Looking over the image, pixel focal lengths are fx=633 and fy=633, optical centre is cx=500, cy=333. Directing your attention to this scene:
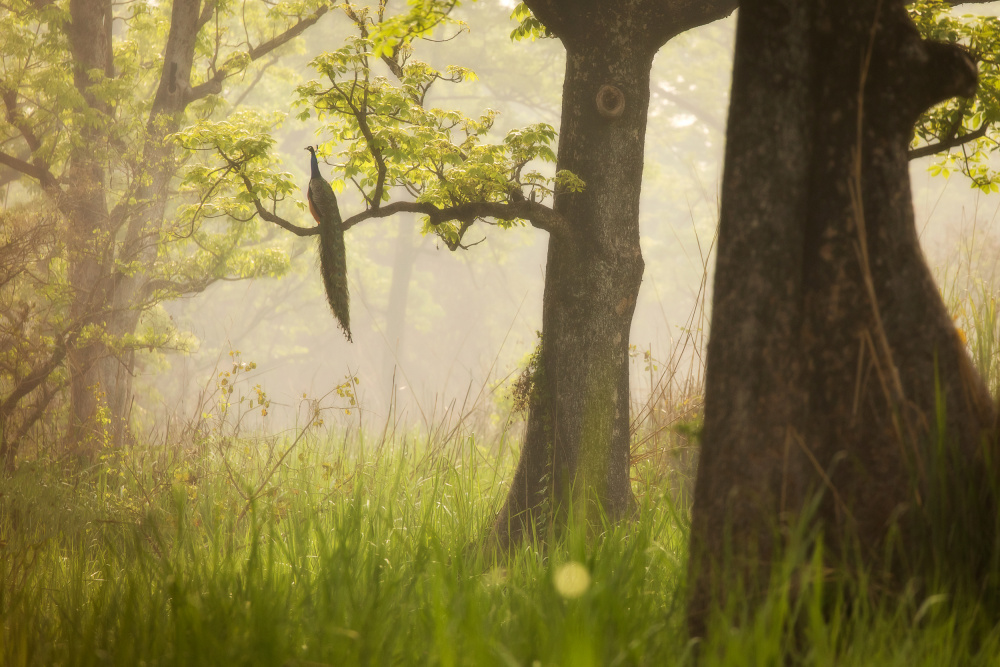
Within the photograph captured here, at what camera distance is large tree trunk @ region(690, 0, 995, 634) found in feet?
6.02

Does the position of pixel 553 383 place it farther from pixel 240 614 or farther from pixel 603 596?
pixel 240 614

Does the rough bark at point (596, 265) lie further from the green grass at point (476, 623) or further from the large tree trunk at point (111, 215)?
the large tree trunk at point (111, 215)

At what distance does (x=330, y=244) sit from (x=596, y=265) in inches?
56.7

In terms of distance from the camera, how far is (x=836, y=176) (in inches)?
76.2

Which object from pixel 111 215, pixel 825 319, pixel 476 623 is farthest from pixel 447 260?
pixel 476 623

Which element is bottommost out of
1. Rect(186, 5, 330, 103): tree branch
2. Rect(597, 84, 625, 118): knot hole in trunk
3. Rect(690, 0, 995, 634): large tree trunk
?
Rect(690, 0, 995, 634): large tree trunk

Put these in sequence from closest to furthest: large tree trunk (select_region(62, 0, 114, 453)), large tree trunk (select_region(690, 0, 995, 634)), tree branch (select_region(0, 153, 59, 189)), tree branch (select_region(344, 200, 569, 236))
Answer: large tree trunk (select_region(690, 0, 995, 634))
tree branch (select_region(344, 200, 569, 236))
large tree trunk (select_region(62, 0, 114, 453))
tree branch (select_region(0, 153, 59, 189))

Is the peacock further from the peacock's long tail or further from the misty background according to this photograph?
the misty background

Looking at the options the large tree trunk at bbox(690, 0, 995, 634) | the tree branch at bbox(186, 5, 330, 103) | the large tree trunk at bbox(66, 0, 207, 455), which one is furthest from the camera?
the tree branch at bbox(186, 5, 330, 103)

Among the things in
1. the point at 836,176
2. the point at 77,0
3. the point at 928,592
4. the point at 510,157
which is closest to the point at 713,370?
the point at 836,176

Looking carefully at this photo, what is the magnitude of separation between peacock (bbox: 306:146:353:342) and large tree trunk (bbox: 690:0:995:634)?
2.08 m

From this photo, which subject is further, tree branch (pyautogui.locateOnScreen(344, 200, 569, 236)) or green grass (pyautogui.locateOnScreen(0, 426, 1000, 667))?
tree branch (pyautogui.locateOnScreen(344, 200, 569, 236))

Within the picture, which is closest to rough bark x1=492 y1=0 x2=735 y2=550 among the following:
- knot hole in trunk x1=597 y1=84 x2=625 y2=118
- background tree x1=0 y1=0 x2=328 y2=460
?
knot hole in trunk x1=597 y1=84 x2=625 y2=118

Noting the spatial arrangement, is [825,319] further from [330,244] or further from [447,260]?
[447,260]
